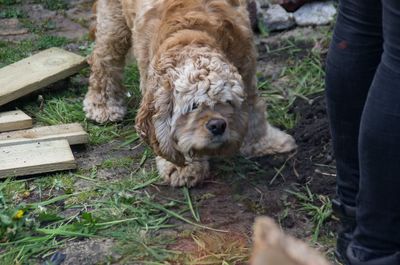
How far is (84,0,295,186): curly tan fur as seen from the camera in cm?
317

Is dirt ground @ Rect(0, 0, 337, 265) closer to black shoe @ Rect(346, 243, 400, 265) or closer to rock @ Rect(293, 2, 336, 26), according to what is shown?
black shoe @ Rect(346, 243, 400, 265)

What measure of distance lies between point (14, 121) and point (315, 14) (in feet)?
8.52

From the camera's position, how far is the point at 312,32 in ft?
18.4

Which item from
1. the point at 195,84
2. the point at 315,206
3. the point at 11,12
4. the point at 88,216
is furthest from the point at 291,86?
the point at 11,12

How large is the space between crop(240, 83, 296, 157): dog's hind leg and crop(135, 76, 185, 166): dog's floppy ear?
26.7 inches

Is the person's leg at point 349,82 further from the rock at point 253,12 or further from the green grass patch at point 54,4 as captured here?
the green grass patch at point 54,4

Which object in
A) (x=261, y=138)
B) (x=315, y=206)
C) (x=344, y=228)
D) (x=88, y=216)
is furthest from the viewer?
(x=261, y=138)

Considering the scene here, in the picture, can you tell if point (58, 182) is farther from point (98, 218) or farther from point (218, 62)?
point (218, 62)

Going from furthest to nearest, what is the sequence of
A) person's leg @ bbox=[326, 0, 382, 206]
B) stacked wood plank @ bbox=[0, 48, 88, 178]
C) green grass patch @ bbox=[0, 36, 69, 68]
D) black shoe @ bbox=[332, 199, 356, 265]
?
green grass patch @ bbox=[0, 36, 69, 68]
stacked wood plank @ bbox=[0, 48, 88, 178]
black shoe @ bbox=[332, 199, 356, 265]
person's leg @ bbox=[326, 0, 382, 206]

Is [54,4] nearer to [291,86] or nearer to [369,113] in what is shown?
[291,86]

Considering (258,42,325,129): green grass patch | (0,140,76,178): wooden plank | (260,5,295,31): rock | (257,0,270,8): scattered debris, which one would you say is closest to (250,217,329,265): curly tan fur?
(0,140,76,178): wooden plank

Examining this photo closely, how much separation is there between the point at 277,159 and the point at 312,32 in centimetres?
199

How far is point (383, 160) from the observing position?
2.33 meters

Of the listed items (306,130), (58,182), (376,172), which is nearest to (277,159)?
(306,130)
